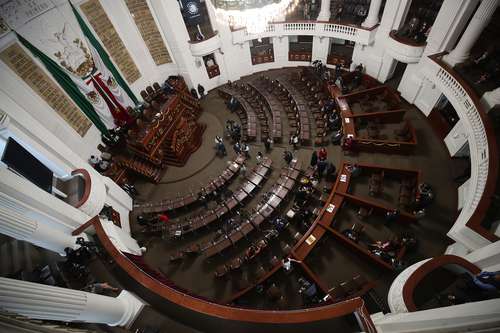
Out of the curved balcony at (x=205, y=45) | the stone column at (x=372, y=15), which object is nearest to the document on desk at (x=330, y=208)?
the stone column at (x=372, y=15)

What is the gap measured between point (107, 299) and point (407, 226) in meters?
11.1

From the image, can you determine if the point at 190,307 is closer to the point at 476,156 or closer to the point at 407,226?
the point at 407,226

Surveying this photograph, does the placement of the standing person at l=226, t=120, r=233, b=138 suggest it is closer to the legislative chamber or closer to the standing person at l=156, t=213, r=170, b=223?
the legislative chamber

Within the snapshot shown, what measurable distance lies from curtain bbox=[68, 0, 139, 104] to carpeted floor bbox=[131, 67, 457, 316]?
5.70 m

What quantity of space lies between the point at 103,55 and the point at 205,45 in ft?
19.2

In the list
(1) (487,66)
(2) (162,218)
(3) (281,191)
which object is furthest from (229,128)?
(1) (487,66)

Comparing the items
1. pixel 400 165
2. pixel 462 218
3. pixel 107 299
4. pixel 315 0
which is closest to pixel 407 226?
pixel 462 218

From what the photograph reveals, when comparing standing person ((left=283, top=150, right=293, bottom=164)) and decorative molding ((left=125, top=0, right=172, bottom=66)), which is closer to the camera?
standing person ((left=283, top=150, right=293, bottom=164))

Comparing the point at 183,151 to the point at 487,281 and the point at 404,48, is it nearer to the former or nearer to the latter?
the point at 404,48

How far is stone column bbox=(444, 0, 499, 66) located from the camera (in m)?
10.2

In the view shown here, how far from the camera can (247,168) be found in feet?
47.8

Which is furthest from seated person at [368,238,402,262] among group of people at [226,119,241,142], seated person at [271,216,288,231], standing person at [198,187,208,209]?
group of people at [226,119,241,142]

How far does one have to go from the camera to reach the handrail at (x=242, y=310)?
6141 mm

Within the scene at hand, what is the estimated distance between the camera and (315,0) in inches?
706
